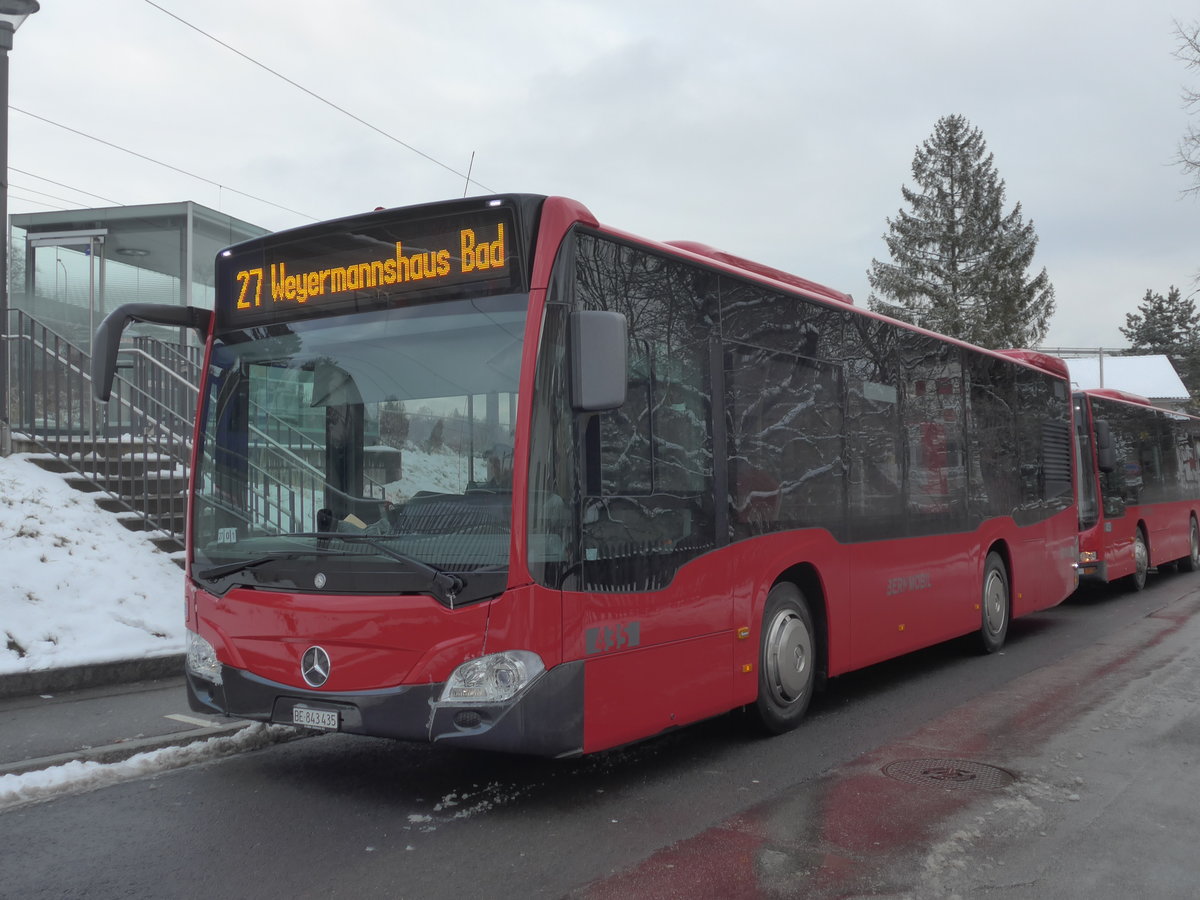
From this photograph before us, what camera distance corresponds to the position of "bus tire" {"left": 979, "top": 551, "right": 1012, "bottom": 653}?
1037cm

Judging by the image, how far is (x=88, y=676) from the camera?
27.3ft

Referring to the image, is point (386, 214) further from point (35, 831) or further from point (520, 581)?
point (35, 831)

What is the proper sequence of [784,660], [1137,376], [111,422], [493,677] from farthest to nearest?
[1137,376], [111,422], [784,660], [493,677]

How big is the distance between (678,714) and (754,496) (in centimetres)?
148

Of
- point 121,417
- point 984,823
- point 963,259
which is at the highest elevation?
point 963,259

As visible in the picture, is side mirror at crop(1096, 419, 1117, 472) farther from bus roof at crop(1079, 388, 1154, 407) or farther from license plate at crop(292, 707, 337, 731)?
license plate at crop(292, 707, 337, 731)

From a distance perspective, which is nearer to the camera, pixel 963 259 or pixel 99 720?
pixel 99 720

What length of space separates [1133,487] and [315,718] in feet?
47.9

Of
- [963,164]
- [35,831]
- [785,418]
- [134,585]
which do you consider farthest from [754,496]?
[963,164]

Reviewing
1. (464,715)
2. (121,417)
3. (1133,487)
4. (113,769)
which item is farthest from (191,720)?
(1133,487)

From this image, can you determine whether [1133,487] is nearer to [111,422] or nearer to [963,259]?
[111,422]

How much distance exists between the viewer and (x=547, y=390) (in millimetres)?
5051

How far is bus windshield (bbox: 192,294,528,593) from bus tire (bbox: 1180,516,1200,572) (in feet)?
62.8

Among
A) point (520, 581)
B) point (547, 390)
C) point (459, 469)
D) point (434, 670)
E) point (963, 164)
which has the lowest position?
point (434, 670)
